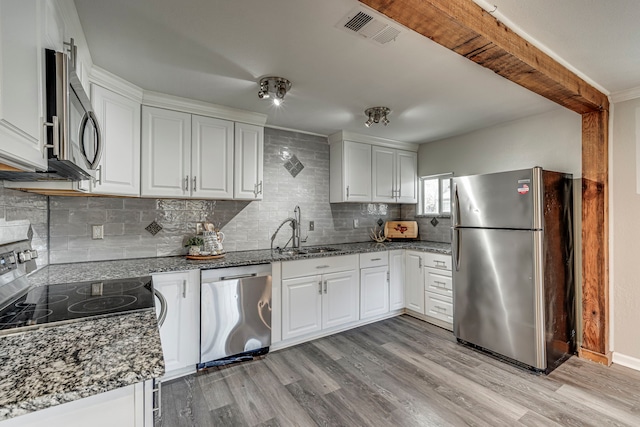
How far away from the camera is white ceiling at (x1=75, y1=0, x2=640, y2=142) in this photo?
Result: 1547 millimetres

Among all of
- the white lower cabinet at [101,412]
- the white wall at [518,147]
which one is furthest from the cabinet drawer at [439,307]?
the white lower cabinet at [101,412]

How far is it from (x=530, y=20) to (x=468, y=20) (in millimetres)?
486

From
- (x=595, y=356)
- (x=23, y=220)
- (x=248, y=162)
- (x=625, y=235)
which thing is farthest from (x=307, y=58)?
(x=595, y=356)

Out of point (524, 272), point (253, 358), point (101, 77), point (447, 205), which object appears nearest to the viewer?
point (101, 77)

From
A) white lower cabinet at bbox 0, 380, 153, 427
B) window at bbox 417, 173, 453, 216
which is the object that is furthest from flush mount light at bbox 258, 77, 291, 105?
window at bbox 417, 173, 453, 216

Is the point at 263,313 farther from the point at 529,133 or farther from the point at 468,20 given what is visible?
the point at 529,133

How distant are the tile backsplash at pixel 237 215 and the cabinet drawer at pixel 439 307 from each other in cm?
116

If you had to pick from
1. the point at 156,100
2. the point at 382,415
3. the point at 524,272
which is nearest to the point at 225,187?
the point at 156,100

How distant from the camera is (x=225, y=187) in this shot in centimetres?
286

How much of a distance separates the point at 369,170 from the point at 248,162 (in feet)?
5.20

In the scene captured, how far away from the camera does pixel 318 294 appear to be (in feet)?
10.1

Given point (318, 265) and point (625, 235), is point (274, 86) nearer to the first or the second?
point (318, 265)

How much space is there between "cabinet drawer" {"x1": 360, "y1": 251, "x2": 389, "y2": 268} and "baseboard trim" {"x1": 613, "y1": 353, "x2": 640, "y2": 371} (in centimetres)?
210

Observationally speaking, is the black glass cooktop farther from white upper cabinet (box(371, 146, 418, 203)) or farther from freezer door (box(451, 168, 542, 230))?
white upper cabinet (box(371, 146, 418, 203))
